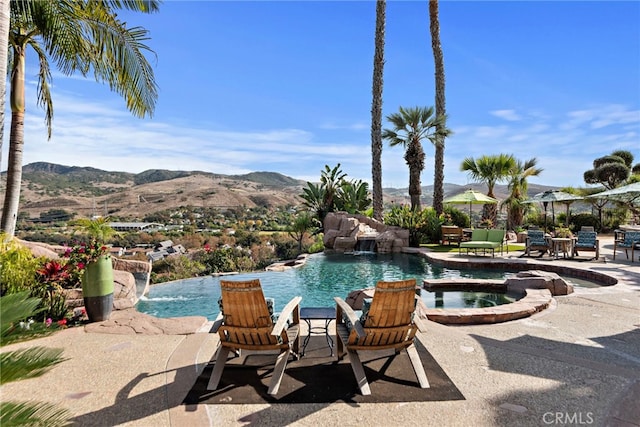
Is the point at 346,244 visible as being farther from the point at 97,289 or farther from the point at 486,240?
the point at 97,289

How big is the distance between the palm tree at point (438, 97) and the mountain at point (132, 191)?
10199mm

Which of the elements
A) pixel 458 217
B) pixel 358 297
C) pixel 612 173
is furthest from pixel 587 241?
pixel 612 173

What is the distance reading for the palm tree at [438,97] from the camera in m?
19.4

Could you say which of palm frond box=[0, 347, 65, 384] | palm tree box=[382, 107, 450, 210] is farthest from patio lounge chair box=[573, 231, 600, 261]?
palm frond box=[0, 347, 65, 384]

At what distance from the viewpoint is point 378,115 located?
1911 cm

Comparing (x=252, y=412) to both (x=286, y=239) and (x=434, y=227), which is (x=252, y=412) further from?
(x=286, y=239)

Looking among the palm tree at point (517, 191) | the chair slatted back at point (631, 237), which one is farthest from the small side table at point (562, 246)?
the palm tree at point (517, 191)

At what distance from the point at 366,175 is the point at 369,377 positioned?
17543mm

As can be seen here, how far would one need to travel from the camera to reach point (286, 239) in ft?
77.1

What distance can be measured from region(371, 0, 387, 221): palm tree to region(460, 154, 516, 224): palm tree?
5774 millimetres

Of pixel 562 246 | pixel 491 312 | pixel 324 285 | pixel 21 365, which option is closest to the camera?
pixel 21 365

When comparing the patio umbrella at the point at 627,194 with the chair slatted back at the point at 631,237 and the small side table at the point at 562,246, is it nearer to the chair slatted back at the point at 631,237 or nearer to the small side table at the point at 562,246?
the chair slatted back at the point at 631,237

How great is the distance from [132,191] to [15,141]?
4568cm

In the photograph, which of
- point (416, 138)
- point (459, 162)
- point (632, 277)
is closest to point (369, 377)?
point (632, 277)
